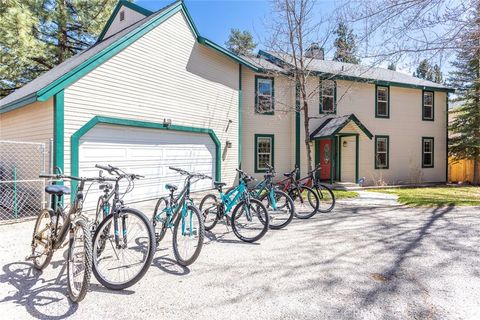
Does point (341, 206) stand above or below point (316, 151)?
below

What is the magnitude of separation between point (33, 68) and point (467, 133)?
24.7m

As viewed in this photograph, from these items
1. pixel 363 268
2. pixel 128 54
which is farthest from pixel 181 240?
pixel 128 54

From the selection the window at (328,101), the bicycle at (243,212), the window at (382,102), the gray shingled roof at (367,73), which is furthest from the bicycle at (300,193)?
the window at (382,102)

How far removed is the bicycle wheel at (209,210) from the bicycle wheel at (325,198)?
8.99ft

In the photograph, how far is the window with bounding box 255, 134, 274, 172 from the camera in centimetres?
1285

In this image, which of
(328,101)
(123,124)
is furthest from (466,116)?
(123,124)

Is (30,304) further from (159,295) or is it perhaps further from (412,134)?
(412,134)

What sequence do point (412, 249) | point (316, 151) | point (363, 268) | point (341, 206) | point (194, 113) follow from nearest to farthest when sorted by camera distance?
point (363, 268)
point (412, 249)
point (341, 206)
point (194, 113)
point (316, 151)

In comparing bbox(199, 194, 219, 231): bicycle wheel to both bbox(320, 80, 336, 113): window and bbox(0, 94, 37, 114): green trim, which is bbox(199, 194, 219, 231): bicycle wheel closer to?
bbox(0, 94, 37, 114): green trim

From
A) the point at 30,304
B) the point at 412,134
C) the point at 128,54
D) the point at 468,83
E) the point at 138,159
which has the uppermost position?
the point at 468,83

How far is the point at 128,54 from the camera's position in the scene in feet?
27.0

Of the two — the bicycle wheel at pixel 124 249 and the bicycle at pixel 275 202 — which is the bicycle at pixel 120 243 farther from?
the bicycle at pixel 275 202

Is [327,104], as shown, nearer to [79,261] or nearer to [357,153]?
[357,153]

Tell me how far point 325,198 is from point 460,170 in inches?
579
